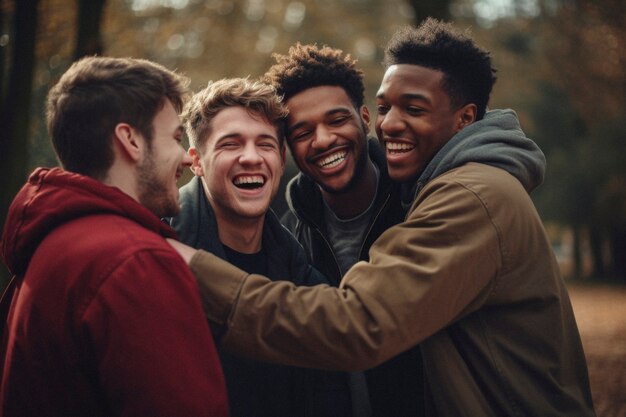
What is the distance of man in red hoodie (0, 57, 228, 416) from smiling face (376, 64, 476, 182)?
1652 mm

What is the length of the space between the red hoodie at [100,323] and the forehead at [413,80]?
1847mm

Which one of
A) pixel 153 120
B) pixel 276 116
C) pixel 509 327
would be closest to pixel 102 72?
pixel 153 120

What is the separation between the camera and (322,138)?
4.20 m

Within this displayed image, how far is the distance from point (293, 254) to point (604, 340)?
10.6m

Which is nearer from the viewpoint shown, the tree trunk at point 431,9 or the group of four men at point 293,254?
the group of four men at point 293,254

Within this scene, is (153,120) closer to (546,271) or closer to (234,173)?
(234,173)

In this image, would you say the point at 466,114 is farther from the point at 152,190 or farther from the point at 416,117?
the point at 152,190

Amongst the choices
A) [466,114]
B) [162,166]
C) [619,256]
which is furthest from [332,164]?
[619,256]

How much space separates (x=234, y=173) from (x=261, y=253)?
18.8 inches

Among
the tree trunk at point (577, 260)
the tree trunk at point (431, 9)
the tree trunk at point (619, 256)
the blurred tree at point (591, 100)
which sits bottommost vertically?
the tree trunk at point (577, 260)

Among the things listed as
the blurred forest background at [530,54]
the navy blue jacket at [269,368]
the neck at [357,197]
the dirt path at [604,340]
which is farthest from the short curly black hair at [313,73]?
the blurred forest background at [530,54]

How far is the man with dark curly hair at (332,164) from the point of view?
13.6ft

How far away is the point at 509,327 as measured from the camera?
2953 mm

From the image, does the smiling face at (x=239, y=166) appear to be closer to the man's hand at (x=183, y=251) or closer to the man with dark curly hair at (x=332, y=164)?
the man with dark curly hair at (x=332, y=164)
